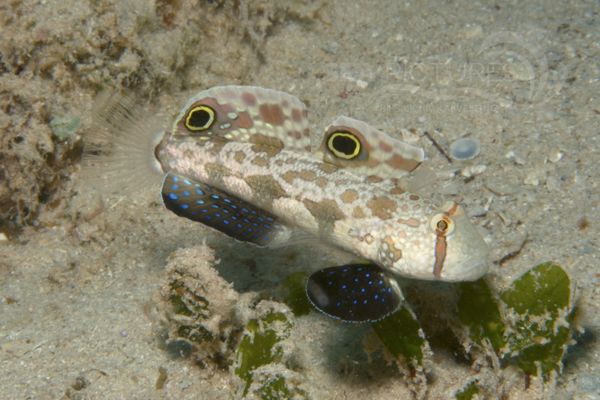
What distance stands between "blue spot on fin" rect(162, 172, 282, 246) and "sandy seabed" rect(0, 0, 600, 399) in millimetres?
727

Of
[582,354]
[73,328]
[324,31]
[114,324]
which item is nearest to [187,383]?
[114,324]

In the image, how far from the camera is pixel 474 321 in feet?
10.6

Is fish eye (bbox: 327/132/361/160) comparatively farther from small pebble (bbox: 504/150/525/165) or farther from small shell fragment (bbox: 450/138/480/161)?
small pebble (bbox: 504/150/525/165)

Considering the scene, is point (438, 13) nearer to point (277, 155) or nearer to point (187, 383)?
point (277, 155)

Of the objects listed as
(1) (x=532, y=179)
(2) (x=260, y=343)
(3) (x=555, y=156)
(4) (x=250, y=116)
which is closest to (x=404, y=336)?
(2) (x=260, y=343)

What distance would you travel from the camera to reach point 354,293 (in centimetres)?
311

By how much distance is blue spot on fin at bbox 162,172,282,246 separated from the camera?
344 centimetres

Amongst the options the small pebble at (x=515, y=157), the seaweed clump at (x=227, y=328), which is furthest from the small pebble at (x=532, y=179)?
the seaweed clump at (x=227, y=328)

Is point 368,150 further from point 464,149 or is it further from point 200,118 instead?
point 464,149

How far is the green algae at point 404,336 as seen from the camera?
3172 mm

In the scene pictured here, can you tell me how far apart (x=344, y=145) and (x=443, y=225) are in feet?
2.77

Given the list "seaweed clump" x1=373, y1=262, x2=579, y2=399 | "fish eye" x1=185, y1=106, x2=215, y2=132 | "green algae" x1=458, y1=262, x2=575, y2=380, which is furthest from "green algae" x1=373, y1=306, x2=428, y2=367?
"fish eye" x1=185, y1=106, x2=215, y2=132

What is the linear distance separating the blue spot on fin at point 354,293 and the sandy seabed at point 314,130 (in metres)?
0.64

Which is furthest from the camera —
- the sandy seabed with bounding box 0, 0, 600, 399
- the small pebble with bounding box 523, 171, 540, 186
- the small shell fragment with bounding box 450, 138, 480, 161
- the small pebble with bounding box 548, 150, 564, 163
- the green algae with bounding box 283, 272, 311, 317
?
the small shell fragment with bounding box 450, 138, 480, 161
